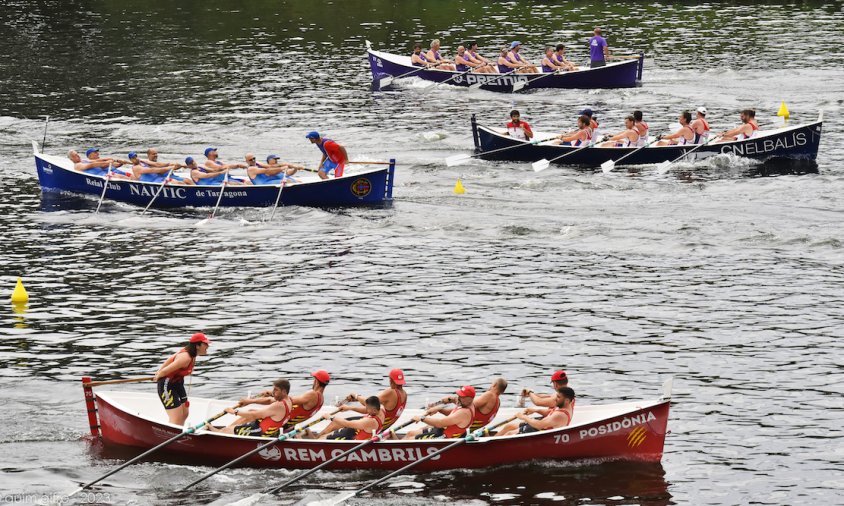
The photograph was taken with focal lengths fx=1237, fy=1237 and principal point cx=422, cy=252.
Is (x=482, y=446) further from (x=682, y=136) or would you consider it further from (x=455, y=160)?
(x=682, y=136)

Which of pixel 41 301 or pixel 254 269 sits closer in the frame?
pixel 41 301

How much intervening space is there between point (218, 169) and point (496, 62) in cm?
2322

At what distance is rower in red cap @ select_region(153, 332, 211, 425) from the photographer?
23750 millimetres

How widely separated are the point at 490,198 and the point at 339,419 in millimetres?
18801

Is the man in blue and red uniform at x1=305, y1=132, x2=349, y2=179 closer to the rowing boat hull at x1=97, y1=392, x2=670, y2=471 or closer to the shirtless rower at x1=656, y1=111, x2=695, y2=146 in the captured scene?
the shirtless rower at x1=656, y1=111, x2=695, y2=146

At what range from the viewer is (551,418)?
904 inches

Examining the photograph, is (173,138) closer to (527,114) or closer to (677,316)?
(527,114)

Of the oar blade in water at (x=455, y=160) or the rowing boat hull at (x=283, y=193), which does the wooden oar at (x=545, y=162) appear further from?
the rowing boat hull at (x=283, y=193)

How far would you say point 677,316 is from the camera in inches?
1207

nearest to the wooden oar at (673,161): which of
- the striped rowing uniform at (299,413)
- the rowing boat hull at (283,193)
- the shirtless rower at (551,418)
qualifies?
the rowing boat hull at (283,193)

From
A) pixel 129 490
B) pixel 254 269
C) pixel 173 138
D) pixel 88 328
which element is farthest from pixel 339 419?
pixel 173 138

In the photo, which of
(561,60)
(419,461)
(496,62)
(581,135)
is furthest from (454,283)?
(496,62)

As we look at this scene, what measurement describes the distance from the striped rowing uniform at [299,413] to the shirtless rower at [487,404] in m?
2.43

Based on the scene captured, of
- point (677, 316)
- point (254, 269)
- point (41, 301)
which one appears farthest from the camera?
point (254, 269)
